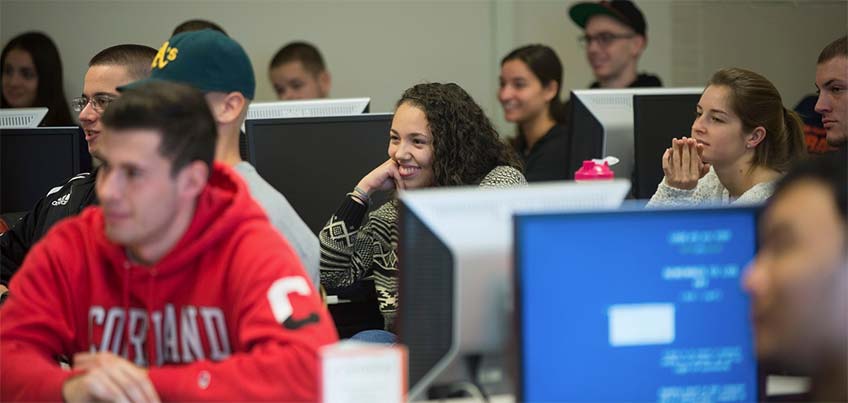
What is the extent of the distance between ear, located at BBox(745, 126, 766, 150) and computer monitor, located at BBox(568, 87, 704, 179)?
32 cm

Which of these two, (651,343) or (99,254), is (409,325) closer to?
(651,343)

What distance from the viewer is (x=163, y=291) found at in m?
1.85

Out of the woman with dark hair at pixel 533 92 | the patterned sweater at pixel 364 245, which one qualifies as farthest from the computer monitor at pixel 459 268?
the woman with dark hair at pixel 533 92

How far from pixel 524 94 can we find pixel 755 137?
5.92 ft

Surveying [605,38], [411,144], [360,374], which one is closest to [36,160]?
[411,144]

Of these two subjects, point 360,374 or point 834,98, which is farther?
point 834,98

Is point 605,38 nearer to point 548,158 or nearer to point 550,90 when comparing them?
point 550,90

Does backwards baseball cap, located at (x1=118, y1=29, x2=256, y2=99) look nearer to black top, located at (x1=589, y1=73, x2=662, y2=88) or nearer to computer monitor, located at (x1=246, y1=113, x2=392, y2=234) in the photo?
computer monitor, located at (x1=246, y1=113, x2=392, y2=234)

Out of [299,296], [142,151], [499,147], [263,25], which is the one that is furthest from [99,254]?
[263,25]

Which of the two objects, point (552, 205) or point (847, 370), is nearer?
point (847, 370)

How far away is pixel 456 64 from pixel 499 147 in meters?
2.42

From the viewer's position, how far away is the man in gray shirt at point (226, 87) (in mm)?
2117

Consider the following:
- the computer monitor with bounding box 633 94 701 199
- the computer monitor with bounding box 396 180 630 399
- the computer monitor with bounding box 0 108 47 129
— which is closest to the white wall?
the computer monitor with bounding box 0 108 47 129

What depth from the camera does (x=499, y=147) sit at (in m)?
3.26
